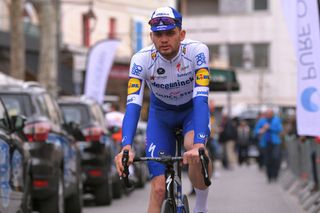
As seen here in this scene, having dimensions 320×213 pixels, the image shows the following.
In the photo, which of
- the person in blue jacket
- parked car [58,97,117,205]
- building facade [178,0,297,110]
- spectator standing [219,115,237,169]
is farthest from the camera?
building facade [178,0,297,110]

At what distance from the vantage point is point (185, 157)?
289 inches

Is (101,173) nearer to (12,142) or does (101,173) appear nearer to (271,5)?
(12,142)

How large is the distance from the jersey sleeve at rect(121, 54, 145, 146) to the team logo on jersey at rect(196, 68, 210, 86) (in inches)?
16.6

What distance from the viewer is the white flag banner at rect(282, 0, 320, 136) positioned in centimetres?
1322

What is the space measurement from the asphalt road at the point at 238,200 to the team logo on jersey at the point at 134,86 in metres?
6.97

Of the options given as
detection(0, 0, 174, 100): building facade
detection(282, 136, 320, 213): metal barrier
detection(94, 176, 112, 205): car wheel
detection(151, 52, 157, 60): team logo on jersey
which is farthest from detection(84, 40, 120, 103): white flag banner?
detection(151, 52, 157, 60): team logo on jersey

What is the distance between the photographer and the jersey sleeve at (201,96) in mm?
7719

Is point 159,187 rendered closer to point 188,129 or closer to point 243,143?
point 188,129

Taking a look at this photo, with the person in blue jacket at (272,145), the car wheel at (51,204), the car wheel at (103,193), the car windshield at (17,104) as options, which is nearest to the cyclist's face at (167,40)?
the car windshield at (17,104)

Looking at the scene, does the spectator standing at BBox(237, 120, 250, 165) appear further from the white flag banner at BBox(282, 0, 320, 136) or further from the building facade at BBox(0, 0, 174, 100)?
the white flag banner at BBox(282, 0, 320, 136)

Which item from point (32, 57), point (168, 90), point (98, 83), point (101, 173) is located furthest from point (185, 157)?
point (32, 57)

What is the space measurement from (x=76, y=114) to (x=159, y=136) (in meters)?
9.57

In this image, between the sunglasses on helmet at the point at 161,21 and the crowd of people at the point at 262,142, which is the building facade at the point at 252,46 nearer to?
the crowd of people at the point at 262,142

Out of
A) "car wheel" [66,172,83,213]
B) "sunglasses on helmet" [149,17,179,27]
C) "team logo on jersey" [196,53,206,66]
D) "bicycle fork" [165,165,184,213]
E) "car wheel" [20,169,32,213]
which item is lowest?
"car wheel" [66,172,83,213]
